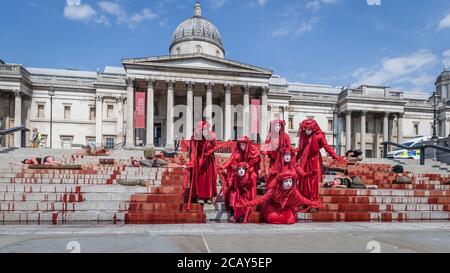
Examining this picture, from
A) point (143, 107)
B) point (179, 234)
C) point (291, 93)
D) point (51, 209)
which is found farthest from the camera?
point (291, 93)

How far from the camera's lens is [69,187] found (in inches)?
391

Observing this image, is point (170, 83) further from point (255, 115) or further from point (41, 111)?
point (41, 111)

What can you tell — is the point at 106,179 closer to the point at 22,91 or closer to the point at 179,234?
the point at 179,234

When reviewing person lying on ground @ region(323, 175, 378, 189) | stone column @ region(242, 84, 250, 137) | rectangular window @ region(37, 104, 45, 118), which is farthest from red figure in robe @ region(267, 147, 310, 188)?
rectangular window @ region(37, 104, 45, 118)

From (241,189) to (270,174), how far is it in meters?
0.84

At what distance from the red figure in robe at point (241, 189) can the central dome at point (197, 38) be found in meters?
43.9

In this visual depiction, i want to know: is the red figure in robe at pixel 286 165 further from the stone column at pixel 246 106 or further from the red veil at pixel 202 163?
the stone column at pixel 246 106

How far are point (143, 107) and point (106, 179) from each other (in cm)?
2556

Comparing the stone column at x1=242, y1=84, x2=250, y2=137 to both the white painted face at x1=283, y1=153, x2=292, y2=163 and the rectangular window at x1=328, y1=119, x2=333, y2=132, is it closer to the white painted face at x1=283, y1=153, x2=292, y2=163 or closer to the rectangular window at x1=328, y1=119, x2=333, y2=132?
the rectangular window at x1=328, y1=119, x2=333, y2=132

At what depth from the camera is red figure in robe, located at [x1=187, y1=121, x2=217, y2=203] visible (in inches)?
345

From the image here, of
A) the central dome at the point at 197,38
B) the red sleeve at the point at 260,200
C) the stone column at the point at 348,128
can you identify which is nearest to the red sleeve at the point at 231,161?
the red sleeve at the point at 260,200

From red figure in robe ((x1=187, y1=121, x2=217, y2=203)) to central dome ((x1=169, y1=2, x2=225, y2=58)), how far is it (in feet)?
141

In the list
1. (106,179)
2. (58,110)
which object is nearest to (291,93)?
(58,110)

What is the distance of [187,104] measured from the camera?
38.7m
